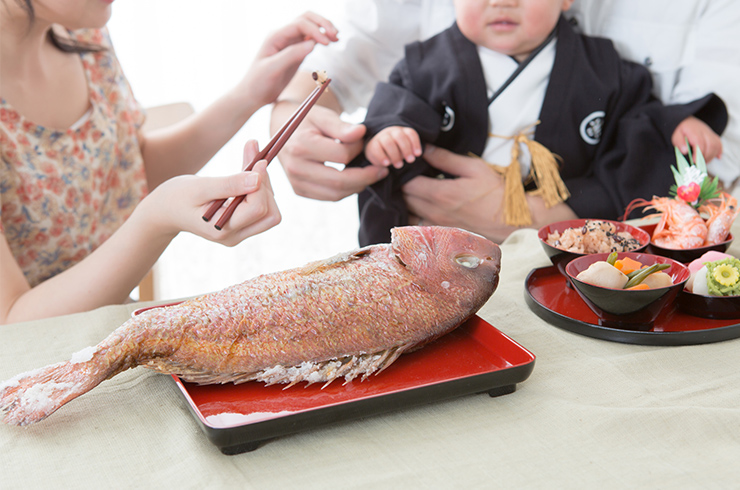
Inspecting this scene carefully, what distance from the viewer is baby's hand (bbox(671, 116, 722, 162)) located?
1581mm

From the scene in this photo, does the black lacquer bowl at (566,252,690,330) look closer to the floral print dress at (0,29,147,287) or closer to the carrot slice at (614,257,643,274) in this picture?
the carrot slice at (614,257,643,274)

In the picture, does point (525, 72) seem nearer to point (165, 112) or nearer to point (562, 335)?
point (562, 335)

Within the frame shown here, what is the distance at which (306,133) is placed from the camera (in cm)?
157

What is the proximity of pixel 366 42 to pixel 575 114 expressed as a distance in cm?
67

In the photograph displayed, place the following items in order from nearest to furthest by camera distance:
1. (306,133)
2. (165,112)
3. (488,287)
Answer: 1. (488,287)
2. (306,133)
3. (165,112)

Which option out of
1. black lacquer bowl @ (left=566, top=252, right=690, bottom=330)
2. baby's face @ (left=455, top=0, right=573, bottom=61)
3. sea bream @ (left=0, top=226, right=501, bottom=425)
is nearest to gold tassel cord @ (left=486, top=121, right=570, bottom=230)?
baby's face @ (left=455, top=0, right=573, bottom=61)

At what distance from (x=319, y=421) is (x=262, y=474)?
0.08 metres

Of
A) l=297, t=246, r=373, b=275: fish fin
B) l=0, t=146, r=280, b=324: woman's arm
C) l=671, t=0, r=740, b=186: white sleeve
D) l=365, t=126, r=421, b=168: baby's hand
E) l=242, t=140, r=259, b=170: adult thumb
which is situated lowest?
l=0, t=146, r=280, b=324: woman's arm

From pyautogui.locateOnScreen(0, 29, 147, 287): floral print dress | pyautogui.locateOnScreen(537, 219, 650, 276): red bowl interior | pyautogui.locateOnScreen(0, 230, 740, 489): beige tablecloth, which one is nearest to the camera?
pyautogui.locateOnScreen(0, 230, 740, 489): beige tablecloth

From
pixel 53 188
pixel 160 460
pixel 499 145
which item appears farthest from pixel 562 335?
pixel 53 188

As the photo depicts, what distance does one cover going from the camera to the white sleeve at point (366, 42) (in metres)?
1.85

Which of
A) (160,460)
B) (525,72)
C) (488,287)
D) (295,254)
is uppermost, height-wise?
(525,72)

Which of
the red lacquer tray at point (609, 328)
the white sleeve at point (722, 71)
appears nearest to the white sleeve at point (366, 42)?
the white sleeve at point (722, 71)

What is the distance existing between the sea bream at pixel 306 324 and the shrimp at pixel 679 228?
19.2 inches
